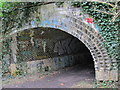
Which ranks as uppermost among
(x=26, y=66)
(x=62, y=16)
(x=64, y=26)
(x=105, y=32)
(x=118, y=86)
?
(x=62, y=16)

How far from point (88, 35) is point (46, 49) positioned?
4.09m

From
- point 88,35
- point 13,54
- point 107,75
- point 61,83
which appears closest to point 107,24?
point 88,35

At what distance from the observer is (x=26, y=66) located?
26.5 feet

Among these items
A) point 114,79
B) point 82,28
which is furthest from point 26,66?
point 114,79

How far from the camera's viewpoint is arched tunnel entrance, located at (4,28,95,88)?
8039 millimetres

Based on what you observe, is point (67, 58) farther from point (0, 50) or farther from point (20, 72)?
point (0, 50)

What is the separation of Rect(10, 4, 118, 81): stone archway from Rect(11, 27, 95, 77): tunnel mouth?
1.74 m

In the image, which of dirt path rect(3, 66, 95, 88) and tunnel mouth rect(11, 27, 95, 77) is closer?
dirt path rect(3, 66, 95, 88)

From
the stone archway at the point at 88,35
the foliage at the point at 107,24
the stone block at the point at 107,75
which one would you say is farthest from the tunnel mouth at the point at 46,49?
the foliage at the point at 107,24

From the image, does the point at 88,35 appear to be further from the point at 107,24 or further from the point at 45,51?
the point at 45,51

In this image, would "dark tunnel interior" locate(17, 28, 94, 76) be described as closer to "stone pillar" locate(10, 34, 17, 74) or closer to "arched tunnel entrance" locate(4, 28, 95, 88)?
A: "arched tunnel entrance" locate(4, 28, 95, 88)

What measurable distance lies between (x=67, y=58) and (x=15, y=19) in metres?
5.04

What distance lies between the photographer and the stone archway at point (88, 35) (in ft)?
17.9

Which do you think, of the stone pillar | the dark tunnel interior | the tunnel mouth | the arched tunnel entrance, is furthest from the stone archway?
the stone pillar
